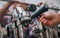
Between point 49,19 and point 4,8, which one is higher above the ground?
point 4,8

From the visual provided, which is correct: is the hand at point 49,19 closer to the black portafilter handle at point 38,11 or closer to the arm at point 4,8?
the black portafilter handle at point 38,11

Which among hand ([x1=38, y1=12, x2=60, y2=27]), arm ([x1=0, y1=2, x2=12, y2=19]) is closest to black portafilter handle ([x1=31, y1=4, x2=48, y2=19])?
hand ([x1=38, y1=12, x2=60, y2=27])

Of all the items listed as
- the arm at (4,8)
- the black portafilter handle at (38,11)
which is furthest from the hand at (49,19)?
the arm at (4,8)

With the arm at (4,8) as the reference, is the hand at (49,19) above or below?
below

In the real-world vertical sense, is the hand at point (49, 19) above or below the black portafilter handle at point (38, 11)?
below

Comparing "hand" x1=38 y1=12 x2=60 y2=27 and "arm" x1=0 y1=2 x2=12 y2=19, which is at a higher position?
"arm" x1=0 y1=2 x2=12 y2=19

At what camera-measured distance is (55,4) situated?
1.40m

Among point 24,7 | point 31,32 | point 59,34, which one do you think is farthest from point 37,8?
point 59,34

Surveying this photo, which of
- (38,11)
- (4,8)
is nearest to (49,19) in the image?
(38,11)

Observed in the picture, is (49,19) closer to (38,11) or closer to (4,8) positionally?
(38,11)

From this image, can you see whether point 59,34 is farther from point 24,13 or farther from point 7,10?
point 7,10

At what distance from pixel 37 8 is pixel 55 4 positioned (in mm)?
261

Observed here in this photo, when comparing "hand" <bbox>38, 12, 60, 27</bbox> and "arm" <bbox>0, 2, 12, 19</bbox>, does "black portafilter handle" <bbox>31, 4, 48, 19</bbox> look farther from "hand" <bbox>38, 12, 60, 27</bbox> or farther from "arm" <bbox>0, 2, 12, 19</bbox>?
"arm" <bbox>0, 2, 12, 19</bbox>

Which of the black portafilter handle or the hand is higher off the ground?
the black portafilter handle
